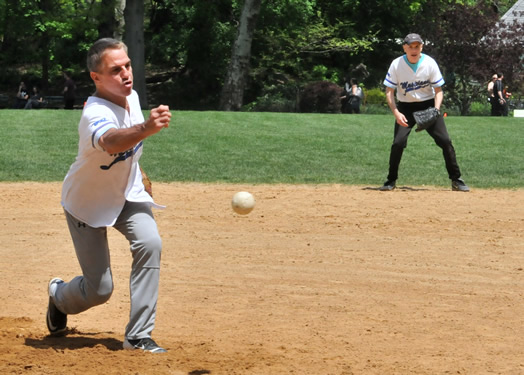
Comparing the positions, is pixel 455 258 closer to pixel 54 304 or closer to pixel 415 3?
pixel 54 304

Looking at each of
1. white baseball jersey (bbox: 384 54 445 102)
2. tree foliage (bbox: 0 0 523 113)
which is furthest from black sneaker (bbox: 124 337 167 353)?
tree foliage (bbox: 0 0 523 113)

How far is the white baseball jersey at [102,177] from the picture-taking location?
18.3ft

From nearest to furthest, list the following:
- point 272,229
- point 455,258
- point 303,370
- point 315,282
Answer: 1. point 303,370
2. point 315,282
3. point 455,258
4. point 272,229

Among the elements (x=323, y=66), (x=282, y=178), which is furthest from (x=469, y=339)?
(x=323, y=66)

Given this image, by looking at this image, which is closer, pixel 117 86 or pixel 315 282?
pixel 117 86

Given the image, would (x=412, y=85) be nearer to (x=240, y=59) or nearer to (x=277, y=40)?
(x=240, y=59)

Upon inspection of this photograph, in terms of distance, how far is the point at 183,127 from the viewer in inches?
835

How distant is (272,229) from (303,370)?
5.30 metres

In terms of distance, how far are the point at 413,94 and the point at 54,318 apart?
8513 mm

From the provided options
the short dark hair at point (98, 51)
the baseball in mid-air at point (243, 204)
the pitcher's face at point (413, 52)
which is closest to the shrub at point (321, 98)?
the pitcher's face at point (413, 52)

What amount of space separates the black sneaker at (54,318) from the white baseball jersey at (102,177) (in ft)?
2.37

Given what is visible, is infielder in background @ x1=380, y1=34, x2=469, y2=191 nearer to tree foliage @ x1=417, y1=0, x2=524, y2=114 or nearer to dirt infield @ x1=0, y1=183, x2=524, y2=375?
dirt infield @ x1=0, y1=183, x2=524, y2=375

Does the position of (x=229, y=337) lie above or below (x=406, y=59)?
below

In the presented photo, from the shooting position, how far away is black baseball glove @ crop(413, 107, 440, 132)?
1324cm
